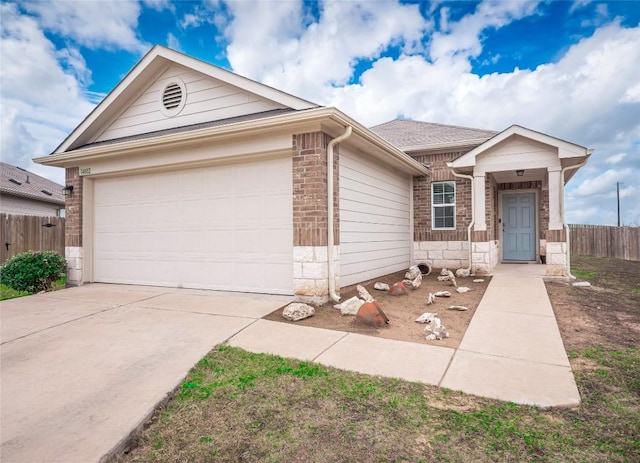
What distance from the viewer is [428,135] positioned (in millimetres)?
11852

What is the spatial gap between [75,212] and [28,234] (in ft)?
18.1

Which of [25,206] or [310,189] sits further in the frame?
[25,206]

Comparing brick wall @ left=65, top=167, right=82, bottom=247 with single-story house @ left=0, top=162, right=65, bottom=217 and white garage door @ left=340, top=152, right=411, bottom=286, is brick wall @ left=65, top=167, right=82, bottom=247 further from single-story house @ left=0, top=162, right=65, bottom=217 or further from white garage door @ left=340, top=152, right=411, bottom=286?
single-story house @ left=0, top=162, right=65, bottom=217

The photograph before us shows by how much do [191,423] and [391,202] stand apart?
7815 millimetres

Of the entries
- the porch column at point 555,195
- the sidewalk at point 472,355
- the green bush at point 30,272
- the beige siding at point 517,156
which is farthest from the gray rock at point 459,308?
the green bush at point 30,272

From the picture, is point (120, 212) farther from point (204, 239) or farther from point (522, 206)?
point (522, 206)

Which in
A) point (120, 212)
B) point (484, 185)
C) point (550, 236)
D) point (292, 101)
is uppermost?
point (292, 101)

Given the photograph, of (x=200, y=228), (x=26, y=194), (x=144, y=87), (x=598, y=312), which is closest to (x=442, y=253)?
(x=598, y=312)

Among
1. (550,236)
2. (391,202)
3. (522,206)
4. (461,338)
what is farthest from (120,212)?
(522,206)

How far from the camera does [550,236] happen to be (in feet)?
28.9

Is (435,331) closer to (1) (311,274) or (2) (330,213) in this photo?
(1) (311,274)

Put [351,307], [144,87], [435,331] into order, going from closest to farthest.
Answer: [435,331]
[351,307]
[144,87]

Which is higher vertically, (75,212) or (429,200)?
(429,200)

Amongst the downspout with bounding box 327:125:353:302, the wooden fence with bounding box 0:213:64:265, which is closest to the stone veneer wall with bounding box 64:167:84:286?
the wooden fence with bounding box 0:213:64:265
